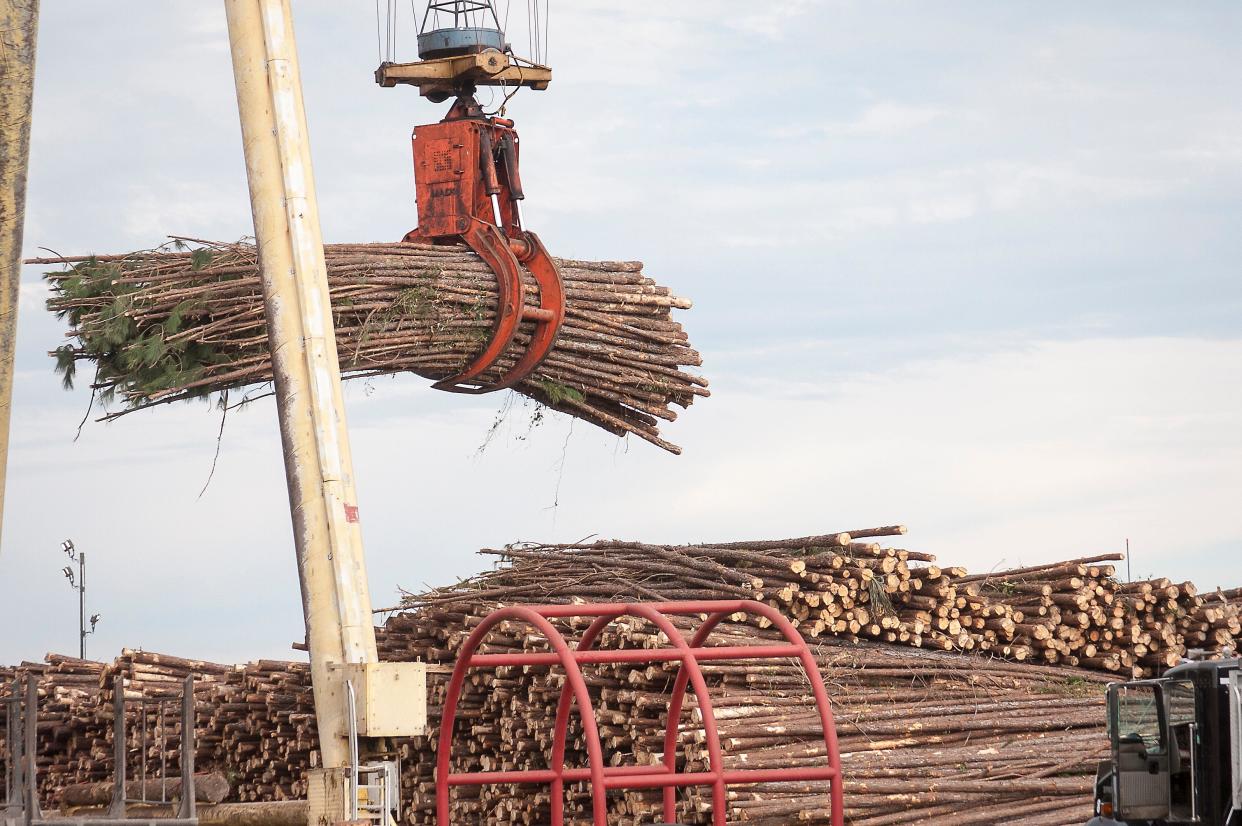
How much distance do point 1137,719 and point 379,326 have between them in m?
5.38

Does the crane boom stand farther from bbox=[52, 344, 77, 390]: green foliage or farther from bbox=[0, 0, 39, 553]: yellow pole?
bbox=[0, 0, 39, 553]: yellow pole

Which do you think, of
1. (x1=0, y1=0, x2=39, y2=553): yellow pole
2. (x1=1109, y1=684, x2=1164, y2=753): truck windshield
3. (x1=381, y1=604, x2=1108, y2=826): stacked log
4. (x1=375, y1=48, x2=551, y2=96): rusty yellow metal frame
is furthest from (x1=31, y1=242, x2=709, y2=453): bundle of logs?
(x1=0, y1=0, x2=39, y2=553): yellow pole

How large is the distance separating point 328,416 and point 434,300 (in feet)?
7.44

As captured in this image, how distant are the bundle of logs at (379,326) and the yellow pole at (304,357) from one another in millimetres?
1305

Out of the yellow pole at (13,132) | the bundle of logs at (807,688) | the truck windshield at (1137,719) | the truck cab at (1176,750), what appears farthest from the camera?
the bundle of logs at (807,688)

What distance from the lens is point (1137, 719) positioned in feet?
26.8

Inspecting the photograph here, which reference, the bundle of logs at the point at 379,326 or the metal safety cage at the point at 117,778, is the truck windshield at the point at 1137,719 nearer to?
the bundle of logs at the point at 379,326

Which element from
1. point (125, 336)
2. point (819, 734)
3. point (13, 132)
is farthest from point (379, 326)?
point (13, 132)

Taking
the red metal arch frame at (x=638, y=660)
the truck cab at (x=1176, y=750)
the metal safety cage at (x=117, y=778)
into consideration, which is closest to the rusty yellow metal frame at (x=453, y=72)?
the metal safety cage at (x=117, y=778)

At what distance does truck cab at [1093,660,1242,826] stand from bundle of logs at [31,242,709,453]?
5.05 metres

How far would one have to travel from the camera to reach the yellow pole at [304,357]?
859 cm

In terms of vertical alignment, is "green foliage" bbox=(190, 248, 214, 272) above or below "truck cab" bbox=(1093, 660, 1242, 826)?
above

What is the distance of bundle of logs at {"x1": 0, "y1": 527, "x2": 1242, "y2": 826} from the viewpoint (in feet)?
31.5

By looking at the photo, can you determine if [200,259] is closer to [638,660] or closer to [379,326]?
[379,326]
